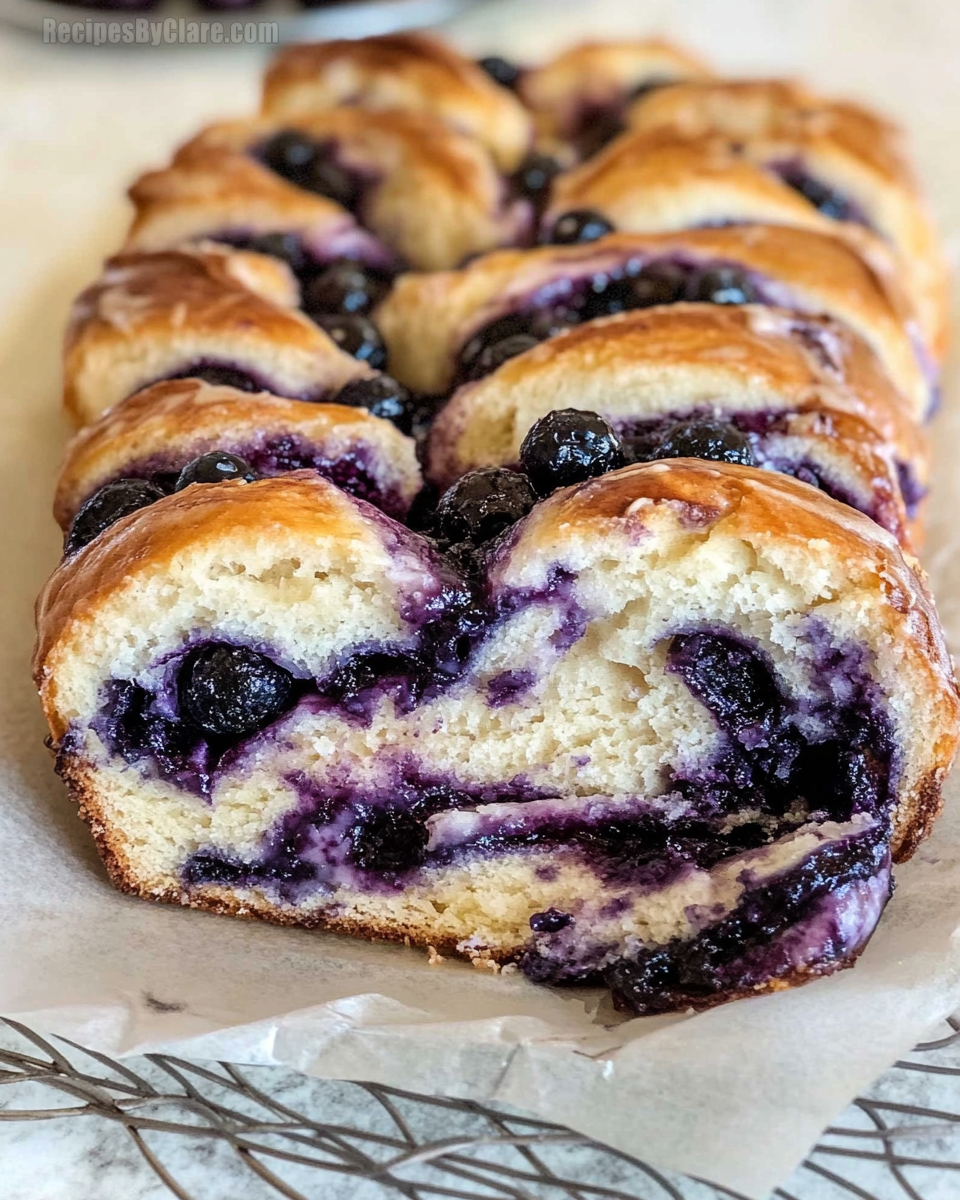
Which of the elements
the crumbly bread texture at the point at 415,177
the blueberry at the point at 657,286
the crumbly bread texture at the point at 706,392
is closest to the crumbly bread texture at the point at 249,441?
the crumbly bread texture at the point at 706,392

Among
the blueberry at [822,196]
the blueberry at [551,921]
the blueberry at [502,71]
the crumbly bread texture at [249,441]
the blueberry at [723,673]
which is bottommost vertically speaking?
the blueberry at [551,921]

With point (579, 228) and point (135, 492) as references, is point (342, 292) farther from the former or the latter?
point (135, 492)

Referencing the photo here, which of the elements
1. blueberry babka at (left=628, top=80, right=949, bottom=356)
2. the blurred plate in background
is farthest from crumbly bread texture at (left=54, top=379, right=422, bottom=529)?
the blurred plate in background

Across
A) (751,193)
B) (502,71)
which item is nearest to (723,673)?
(751,193)

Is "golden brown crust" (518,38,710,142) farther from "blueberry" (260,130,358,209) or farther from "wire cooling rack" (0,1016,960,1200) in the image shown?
"wire cooling rack" (0,1016,960,1200)

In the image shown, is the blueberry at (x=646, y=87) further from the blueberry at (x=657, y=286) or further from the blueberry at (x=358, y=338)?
the blueberry at (x=358, y=338)

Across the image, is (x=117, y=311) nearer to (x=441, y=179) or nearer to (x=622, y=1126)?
(x=441, y=179)

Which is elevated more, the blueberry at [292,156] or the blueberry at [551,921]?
the blueberry at [292,156]
